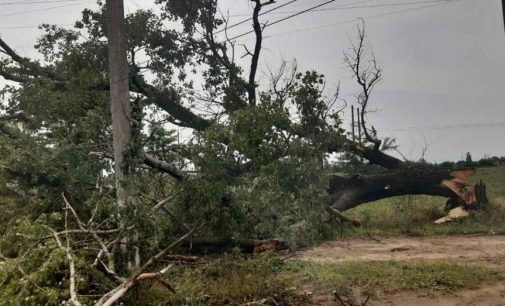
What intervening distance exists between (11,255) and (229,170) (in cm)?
338

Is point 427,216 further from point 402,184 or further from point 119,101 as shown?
point 119,101

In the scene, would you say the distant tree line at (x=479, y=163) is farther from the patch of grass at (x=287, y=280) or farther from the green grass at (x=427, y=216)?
the patch of grass at (x=287, y=280)

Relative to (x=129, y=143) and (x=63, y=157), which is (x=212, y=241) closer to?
(x=129, y=143)

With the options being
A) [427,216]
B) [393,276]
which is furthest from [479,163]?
[393,276]

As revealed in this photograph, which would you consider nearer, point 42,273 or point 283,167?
point 42,273

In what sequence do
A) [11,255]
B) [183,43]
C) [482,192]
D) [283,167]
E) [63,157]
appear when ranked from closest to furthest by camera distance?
1. [11,255]
2. [283,167]
3. [63,157]
4. [482,192]
5. [183,43]

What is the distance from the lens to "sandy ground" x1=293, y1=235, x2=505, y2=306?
20.2ft

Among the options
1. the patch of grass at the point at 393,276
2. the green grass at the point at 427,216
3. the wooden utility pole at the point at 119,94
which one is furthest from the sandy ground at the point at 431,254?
the wooden utility pole at the point at 119,94

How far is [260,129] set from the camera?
25.8ft

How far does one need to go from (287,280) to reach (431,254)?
3091 mm

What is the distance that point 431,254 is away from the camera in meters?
8.62

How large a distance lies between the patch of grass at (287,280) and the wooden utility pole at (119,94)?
6.15 ft

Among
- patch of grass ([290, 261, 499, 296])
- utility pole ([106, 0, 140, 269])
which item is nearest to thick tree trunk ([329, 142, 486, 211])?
patch of grass ([290, 261, 499, 296])

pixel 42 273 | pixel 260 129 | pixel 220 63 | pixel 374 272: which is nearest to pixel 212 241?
pixel 260 129
